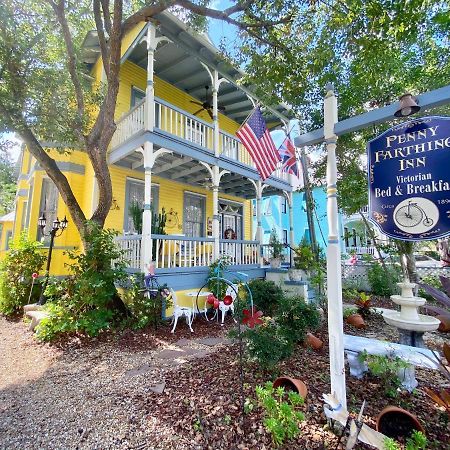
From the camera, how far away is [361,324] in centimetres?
579

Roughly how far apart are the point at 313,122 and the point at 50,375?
33.1ft

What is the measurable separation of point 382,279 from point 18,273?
39.4 feet

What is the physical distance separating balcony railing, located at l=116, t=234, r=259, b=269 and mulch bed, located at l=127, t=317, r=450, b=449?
10.9 ft

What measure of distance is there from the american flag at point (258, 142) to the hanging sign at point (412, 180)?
4.62 metres

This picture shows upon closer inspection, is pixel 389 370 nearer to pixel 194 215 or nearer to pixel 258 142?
pixel 258 142

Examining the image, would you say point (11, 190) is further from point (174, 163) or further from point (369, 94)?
point (369, 94)

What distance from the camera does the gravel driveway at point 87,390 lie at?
98.8 inches

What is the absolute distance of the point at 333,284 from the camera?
2.62m

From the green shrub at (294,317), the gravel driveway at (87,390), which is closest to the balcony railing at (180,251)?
the gravel driveway at (87,390)

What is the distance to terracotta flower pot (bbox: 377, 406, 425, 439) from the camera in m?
2.23

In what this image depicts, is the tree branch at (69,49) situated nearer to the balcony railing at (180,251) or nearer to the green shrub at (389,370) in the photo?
the balcony railing at (180,251)

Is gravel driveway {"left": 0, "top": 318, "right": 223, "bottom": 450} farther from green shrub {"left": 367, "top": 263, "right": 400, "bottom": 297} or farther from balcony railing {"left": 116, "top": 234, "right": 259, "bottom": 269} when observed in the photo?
green shrub {"left": 367, "top": 263, "right": 400, "bottom": 297}

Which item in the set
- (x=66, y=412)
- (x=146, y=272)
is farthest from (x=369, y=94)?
(x=66, y=412)

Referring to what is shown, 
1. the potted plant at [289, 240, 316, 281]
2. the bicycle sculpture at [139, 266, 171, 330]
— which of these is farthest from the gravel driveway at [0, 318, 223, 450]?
the potted plant at [289, 240, 316, 281]
